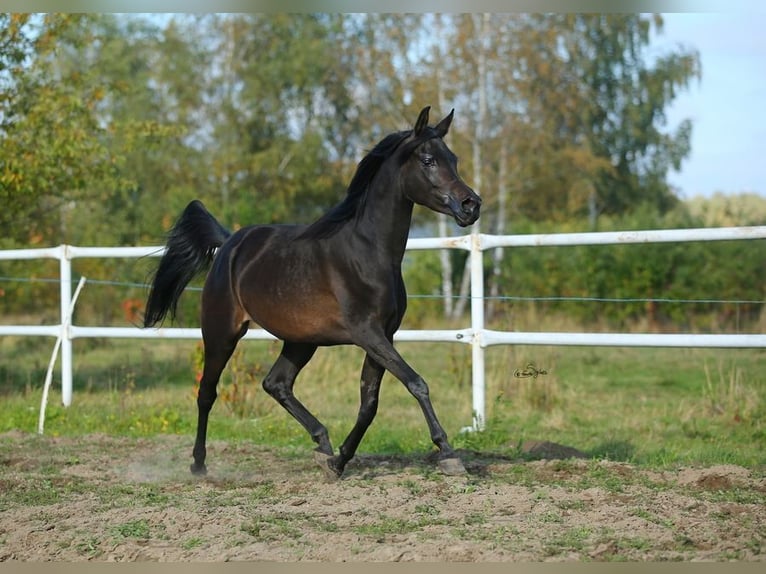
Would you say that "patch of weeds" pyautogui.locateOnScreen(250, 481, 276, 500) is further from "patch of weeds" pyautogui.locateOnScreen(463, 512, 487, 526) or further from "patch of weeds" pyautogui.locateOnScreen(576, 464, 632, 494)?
"patch of weeds" pyautogui.locateOnScreen(576, 464, 632, 494)

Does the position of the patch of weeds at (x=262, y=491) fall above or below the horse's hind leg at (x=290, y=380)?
below

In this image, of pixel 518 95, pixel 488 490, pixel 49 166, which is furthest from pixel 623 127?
pixel 488 490

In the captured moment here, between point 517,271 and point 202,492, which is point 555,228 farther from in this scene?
point 202,492

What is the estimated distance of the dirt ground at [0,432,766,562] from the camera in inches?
180

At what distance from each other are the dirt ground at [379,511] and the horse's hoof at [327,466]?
125 millimetres

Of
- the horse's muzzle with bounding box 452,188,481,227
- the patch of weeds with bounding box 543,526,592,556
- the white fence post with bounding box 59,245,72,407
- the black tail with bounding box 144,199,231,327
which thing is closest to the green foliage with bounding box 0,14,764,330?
the white fence post with bounding box 59,245,72,407

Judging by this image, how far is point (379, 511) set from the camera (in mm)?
5457

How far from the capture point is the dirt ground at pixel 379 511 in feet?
15.0

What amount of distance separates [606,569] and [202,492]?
9.50 ft

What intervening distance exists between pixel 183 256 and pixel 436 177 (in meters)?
2.64

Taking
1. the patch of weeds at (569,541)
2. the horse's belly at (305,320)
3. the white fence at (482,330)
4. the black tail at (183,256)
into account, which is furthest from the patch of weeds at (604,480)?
the black tail at (183,256)

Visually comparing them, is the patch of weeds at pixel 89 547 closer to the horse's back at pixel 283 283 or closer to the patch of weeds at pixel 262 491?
the patch of weeds at pixel 262 491

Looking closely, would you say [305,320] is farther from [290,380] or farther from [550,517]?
[550,517]

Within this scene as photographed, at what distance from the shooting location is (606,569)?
14.0 ft
